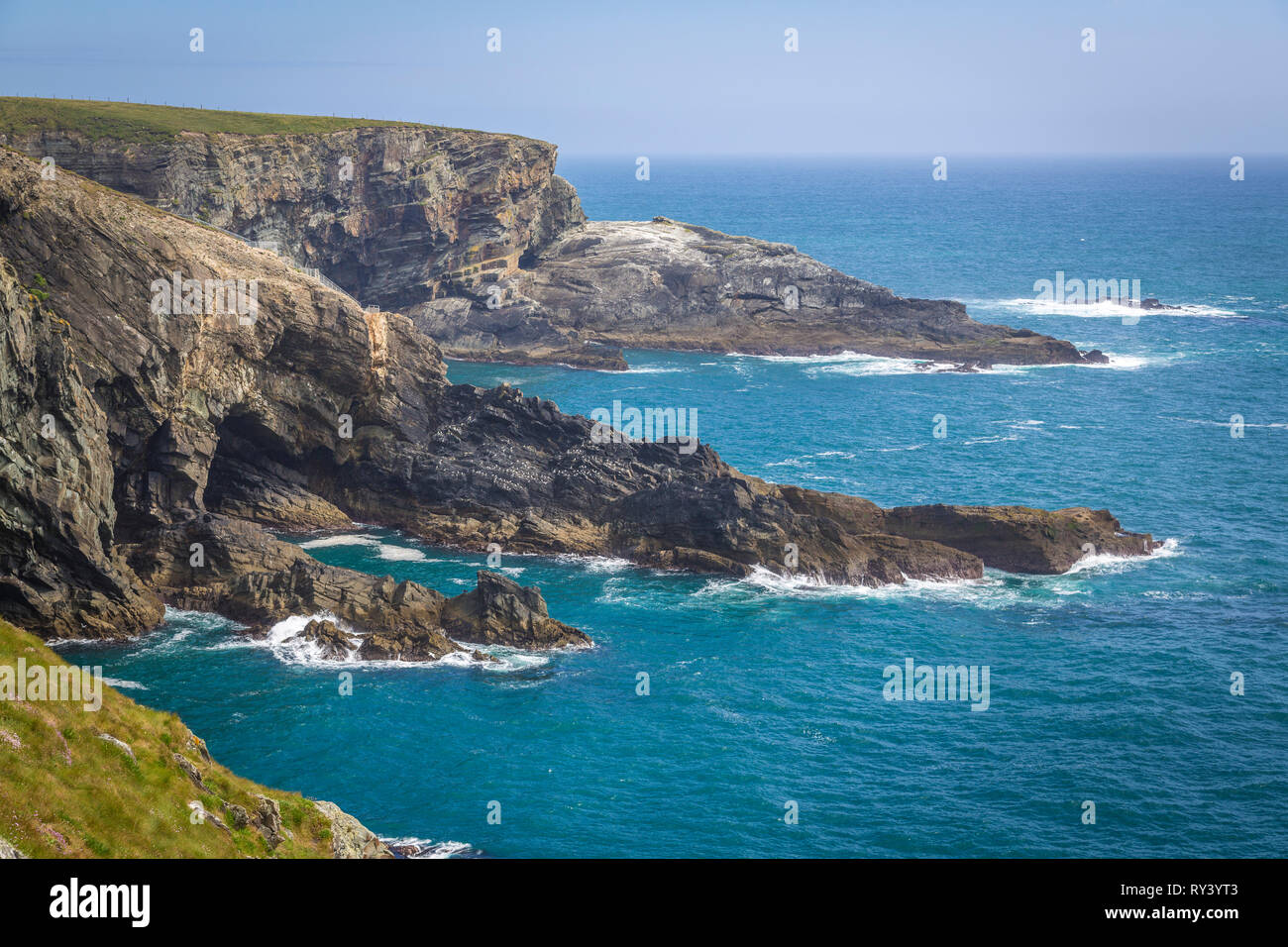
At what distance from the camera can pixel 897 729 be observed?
4603 cm

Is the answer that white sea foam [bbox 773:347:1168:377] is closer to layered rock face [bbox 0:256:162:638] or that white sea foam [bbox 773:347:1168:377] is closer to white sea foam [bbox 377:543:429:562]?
white sea foam [bbox 377:543:429:562]

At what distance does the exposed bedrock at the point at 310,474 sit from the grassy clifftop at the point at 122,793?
2260 centimetres

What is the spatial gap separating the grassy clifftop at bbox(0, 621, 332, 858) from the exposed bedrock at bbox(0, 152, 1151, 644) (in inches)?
890

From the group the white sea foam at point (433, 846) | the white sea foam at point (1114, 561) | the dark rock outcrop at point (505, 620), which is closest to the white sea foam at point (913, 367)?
the white sea foam at point (1114, 561)

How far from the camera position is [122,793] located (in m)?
24.4

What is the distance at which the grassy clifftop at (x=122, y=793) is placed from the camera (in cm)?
2181

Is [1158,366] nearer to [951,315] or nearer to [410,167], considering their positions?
[951,315]

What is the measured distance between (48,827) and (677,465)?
51.7 meters

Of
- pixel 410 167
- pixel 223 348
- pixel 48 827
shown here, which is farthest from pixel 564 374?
pixel 48 827

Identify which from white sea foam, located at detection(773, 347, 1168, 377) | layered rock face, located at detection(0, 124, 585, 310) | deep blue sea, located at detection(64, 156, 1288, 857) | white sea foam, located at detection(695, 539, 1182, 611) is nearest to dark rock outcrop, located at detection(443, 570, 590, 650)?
deep blue sea, located at detection(64, 156, 1288, 857)

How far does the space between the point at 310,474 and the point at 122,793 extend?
156 feet

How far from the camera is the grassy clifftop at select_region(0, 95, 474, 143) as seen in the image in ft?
310
